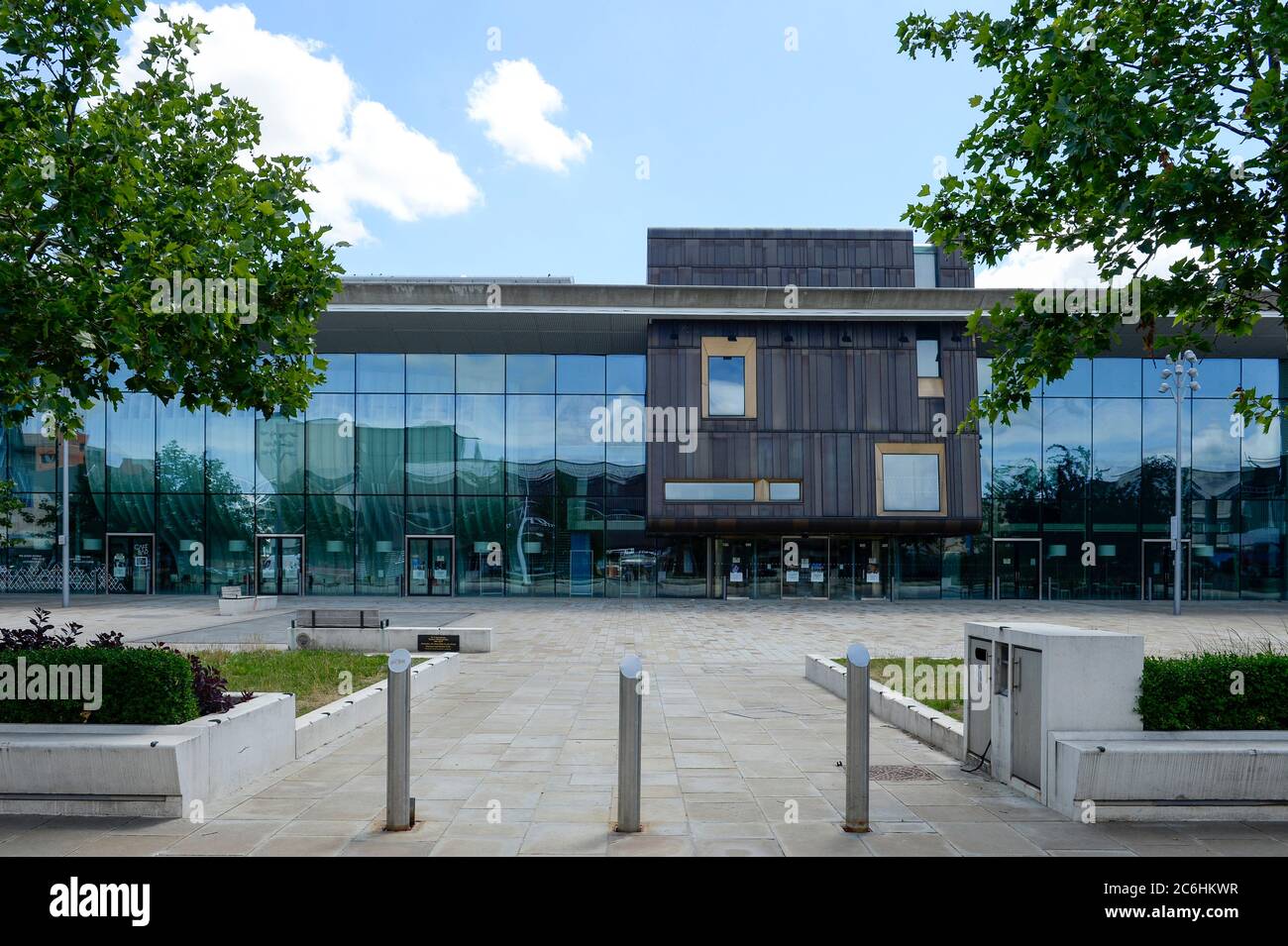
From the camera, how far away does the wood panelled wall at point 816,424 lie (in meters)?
28.8

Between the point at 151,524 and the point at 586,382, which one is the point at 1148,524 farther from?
the point at 151,524

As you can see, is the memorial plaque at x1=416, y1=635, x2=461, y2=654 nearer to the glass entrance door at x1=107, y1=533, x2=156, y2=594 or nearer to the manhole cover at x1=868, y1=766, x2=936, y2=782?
the manhole cover at x1=868, y1=766, x2=936, y2=782

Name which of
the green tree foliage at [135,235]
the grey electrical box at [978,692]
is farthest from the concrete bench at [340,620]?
the grey electrical box at [978,692]

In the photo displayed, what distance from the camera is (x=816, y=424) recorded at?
29.0 metres

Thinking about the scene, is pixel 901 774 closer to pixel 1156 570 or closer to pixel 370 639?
pixel 370 639

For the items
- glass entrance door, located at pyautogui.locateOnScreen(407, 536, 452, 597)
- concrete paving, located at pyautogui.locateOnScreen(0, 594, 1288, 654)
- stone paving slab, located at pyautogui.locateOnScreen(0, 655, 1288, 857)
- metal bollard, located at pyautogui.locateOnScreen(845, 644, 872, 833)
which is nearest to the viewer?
stone paving slab, located at pyautogui.locateOnScreen(0, 655, 1288, 857)

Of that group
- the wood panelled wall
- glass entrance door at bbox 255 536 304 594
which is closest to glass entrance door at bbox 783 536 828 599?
the wood panelled wall

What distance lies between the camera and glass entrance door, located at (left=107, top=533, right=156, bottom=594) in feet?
103

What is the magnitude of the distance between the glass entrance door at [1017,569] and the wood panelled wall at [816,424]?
3.35 m

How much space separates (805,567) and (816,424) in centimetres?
546

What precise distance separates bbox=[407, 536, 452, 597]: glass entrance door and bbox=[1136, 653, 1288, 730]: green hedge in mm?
27633

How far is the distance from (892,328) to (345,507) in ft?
68.6

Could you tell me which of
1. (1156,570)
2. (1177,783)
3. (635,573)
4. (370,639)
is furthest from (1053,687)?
(1156,570)

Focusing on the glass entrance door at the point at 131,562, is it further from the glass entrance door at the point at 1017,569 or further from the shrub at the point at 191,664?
the glass entrance door at the point at 1017,569
